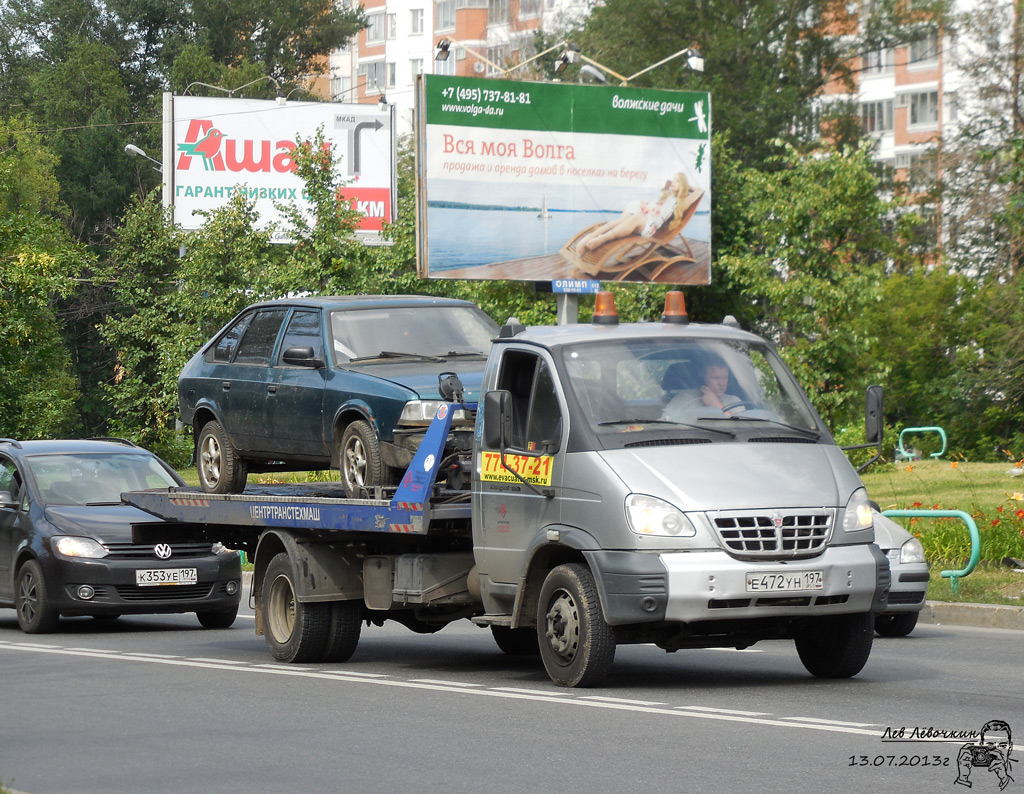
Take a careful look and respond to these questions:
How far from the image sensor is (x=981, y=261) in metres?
54.3

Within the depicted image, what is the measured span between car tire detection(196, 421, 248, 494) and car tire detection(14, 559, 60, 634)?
2.35 m

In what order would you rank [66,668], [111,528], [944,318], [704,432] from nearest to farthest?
[704,432] < [66,668] < [111,528] < [944,318]

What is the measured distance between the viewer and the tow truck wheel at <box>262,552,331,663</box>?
1244 centimetres

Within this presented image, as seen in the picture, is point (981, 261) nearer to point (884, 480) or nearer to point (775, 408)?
point (884, 480)

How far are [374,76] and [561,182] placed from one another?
76488 millimetres

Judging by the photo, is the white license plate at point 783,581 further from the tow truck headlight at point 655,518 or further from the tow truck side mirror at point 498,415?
the tow truck side mirror at point 498,415

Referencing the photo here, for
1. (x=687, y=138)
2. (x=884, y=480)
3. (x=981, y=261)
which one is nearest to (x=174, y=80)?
(x=981, y=261)

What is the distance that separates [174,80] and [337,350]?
219 ft

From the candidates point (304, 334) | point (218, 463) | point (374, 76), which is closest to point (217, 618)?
point (218, 463)

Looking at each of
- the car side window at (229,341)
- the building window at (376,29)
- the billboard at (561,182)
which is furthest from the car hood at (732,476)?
the building window at (376,29)

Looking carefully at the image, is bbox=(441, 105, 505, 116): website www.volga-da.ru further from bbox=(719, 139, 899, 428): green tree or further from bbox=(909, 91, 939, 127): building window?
bbox=(909, 91, 939, 127): building window

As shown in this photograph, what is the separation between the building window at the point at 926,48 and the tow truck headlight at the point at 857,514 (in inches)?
2199

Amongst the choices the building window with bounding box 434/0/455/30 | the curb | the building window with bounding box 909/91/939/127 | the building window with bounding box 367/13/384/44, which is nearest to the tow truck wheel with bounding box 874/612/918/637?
the curb

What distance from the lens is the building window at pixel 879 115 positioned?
82.5 meters
